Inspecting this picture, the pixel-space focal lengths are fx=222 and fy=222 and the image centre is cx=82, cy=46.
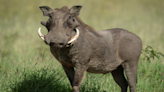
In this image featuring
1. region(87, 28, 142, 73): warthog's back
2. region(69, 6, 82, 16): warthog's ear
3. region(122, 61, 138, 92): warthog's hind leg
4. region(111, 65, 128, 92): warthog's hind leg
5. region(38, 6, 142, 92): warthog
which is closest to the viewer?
region(38, 6, 142, 92): warthog

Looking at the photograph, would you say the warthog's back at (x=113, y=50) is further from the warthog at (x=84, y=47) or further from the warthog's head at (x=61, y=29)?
the warthog's head at (x=61, y=29)

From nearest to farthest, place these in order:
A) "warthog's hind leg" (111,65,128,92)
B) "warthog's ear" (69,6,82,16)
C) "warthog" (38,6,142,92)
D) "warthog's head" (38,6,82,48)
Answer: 1. "warthog's head" (38,6,82,48)
2. "warthog" (38,6,142,92)
3. "warthog's ear" (69,6,82,16)
4. "warthog's hind leg" (111,65,128,92)

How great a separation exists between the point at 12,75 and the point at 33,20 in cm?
696

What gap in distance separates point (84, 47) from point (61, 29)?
1.99 ft

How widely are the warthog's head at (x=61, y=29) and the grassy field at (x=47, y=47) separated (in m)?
1.15

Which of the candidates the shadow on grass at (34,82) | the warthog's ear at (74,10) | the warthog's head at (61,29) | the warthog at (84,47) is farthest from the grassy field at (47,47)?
the warthog's ear at (74,10)

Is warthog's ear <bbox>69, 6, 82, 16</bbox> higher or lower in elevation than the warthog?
higher

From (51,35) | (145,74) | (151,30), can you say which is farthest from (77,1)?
(51,35)

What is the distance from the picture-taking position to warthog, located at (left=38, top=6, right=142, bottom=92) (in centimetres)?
330

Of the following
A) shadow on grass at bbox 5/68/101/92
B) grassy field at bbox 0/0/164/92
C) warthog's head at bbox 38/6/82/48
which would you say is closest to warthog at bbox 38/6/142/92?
warthog's head at bbox 38/6/82/48

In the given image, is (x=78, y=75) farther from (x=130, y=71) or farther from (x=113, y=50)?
(x=130, y=71)

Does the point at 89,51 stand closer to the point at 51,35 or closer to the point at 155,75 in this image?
the point at 51,35

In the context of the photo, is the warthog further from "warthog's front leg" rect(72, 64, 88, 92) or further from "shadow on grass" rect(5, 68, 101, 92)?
"shadow on grass" rect(5, 68, 101, 92)

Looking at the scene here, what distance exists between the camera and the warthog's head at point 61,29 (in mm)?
3104
